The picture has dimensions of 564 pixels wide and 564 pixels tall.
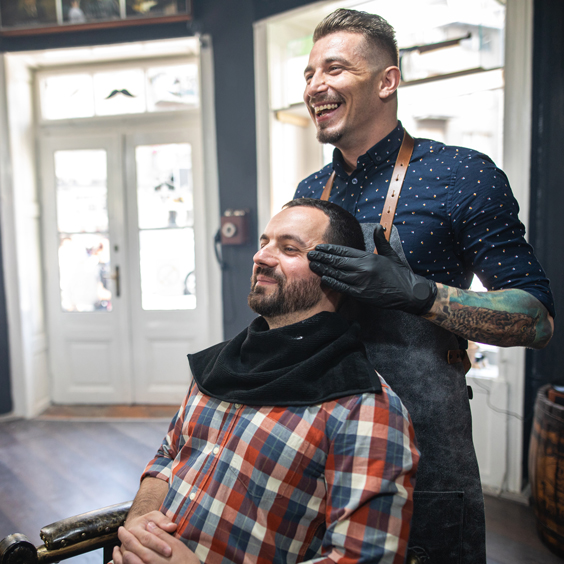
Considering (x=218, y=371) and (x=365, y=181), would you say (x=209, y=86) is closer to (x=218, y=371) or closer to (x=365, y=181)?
(x=365, y=181)

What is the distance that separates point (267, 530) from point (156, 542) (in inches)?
9.7

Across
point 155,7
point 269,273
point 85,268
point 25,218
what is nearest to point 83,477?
point 85,268

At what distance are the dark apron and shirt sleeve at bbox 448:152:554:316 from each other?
0.17m

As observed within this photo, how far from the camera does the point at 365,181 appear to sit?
53.9 inches

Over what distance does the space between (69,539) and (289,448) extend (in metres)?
0.57

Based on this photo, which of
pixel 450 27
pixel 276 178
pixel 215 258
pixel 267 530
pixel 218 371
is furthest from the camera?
pixel 215 258

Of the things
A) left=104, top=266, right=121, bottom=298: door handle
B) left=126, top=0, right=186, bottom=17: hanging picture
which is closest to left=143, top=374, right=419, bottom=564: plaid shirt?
left=104, top=266, right=121, bottom=298: door handle

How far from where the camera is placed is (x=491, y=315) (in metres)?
1.07

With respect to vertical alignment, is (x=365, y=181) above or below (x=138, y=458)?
above

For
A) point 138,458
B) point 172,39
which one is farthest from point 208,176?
point 138,458

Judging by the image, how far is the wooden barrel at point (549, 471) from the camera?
6.80 feet

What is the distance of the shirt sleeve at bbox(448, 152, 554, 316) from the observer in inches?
43.4

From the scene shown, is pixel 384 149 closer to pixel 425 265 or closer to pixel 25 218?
pixel 425 265

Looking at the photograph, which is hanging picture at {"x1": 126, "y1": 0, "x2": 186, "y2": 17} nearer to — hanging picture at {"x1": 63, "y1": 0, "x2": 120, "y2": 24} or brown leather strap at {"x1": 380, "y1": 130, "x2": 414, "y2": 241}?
hanging picture at {"x1": 63, "y1": 0, "x2": 120, "y2": 24}
